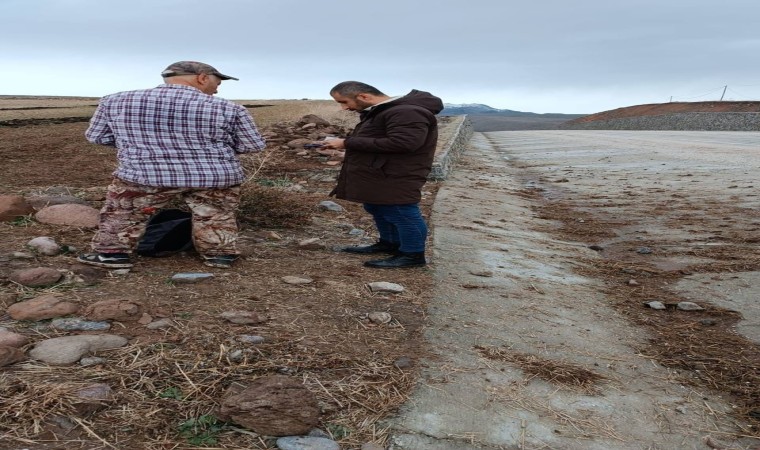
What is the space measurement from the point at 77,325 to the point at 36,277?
0.74 metres

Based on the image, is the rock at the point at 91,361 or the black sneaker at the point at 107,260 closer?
the rock at the point at 91,361

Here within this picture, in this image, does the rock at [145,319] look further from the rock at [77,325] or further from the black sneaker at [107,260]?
the black sneaker at [107,260]

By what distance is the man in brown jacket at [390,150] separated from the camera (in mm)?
3963

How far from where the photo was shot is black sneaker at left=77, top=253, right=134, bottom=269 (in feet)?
12.1

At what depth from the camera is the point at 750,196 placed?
316 inches

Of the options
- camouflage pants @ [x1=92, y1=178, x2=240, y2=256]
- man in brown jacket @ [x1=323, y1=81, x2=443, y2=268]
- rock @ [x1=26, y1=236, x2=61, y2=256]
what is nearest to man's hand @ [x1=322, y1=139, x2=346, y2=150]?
man in brown jacket @ [x1=323, y1=81, x2=443, y2=268]

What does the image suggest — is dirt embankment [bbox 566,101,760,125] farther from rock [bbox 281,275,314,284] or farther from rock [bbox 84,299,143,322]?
rock [bbox 84,299,143,322]

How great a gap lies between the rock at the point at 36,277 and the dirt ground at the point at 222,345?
0.20ft

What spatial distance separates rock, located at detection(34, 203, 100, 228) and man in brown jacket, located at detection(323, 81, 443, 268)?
2.00m

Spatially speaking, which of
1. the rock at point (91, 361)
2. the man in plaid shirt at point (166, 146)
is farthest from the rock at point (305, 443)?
the man in plaid shirt at point (166, 146)

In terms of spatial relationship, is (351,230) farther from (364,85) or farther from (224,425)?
(224,425)

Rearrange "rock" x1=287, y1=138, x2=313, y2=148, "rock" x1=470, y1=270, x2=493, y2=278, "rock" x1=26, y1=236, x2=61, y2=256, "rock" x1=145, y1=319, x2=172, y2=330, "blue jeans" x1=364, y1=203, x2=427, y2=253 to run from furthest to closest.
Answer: "rock" x1=287, y1=138, x2=313, y2=148 → "rock" x1=470, y1=270, x2=493, y2=278 → "blue jeans" x1=364, y1=203, x2=427, y2=253 → "rock" x1=26, y1=236, x2=61, y2=256 → "rock" x1=145, y1=319, x2=172, y2=330

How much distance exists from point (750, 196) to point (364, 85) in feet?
A: 20.9

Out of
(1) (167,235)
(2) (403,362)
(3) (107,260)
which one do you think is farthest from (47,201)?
(2) (403,362)
